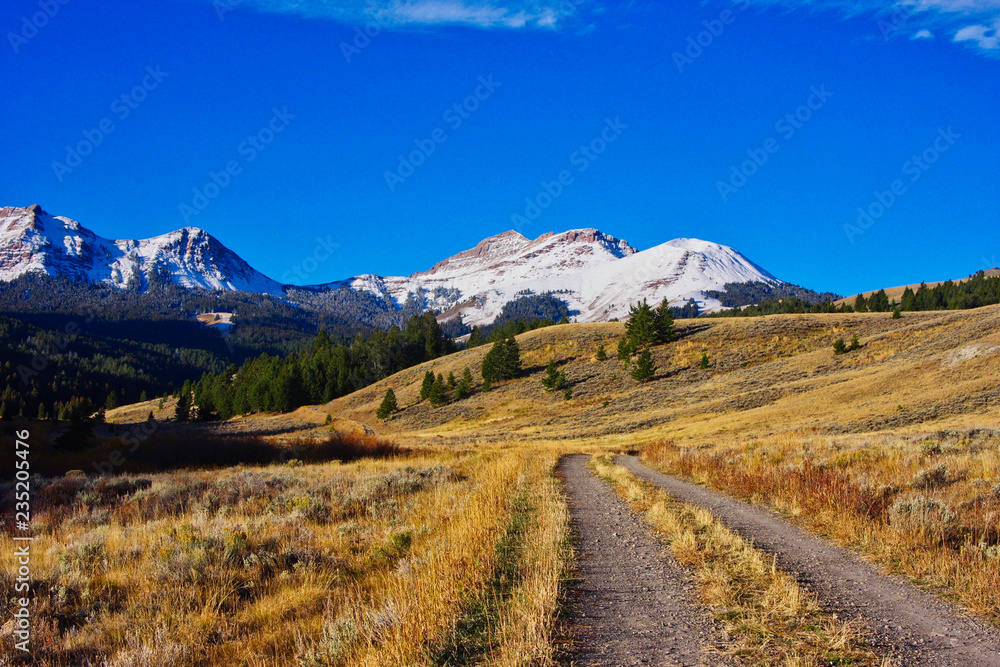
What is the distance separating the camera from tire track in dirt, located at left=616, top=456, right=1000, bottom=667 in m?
4.17

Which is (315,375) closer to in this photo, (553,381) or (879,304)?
(553,381)

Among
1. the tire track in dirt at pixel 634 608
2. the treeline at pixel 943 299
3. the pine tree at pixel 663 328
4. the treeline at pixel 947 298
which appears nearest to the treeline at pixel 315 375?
the pine tree at pixel 663 328

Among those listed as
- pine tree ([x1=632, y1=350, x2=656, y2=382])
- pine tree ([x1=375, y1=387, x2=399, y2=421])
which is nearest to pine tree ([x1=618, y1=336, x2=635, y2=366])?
pine tree ([x1=632, y1=350, x2=656, y2=382])

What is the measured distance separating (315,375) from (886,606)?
318 ft

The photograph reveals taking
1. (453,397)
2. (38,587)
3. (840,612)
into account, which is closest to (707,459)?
(840,612)

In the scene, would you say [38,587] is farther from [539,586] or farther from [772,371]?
[772,371]

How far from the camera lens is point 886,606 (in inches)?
201

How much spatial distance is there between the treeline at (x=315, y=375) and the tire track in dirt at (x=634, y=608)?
89.1 meters

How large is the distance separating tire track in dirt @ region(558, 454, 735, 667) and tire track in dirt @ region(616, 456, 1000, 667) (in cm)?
147

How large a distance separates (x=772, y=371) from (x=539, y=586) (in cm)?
5550

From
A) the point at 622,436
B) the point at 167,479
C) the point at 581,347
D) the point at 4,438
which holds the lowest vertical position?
the point at 622,436

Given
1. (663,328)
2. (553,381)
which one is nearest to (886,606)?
(553,381)

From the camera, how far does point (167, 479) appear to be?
1530 cm

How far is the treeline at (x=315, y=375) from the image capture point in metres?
89.6
